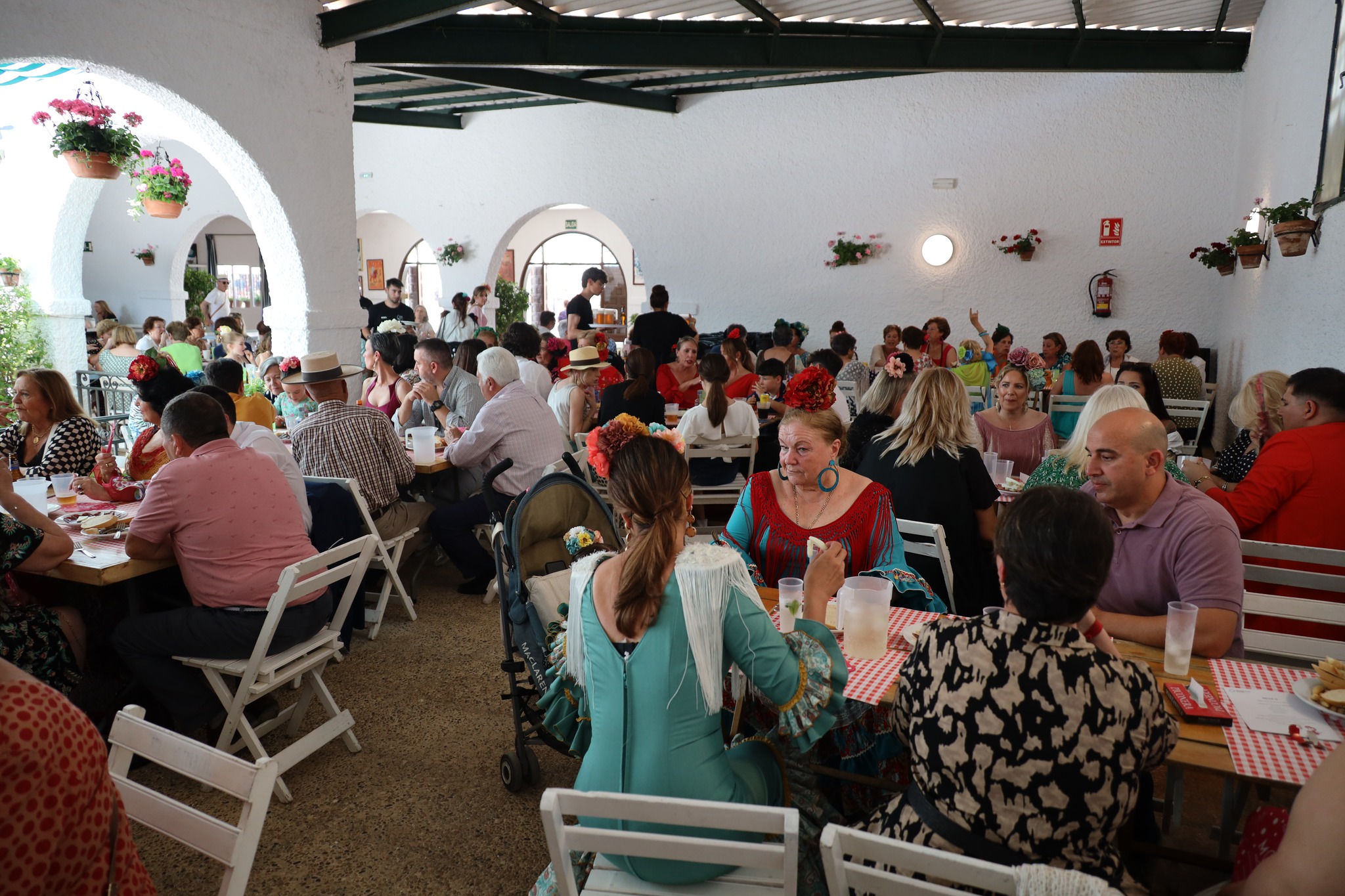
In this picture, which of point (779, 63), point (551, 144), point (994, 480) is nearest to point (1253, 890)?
point (994, 480)

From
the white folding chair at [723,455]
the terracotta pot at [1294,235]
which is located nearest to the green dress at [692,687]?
the white folding chair at [723,455]

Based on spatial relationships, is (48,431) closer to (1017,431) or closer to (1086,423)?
(1086,423)

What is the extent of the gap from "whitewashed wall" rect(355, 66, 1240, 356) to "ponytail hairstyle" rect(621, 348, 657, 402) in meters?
5.37

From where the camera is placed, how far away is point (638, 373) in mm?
5512

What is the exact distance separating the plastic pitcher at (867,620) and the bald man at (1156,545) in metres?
0.59

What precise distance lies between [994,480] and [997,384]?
65cm

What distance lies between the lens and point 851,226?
1012 centimetres

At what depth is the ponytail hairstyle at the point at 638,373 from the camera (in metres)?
5.39

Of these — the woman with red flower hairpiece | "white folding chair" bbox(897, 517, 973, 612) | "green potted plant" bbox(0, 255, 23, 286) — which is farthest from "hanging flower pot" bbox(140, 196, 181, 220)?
"white folding chair" bbox(897, 517, 973, 612)

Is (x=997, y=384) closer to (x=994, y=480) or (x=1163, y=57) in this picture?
(x=994, y=480)

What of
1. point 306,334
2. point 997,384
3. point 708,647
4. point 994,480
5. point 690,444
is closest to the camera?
point 708,647

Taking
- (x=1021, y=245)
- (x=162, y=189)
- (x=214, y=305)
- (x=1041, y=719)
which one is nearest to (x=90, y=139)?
(x=162, y=189)

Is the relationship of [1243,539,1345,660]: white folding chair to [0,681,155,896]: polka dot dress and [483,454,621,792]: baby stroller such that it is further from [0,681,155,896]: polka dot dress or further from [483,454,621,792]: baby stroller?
[0,681,155,896]: polka dot dress

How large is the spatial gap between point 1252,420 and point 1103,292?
5.96m
